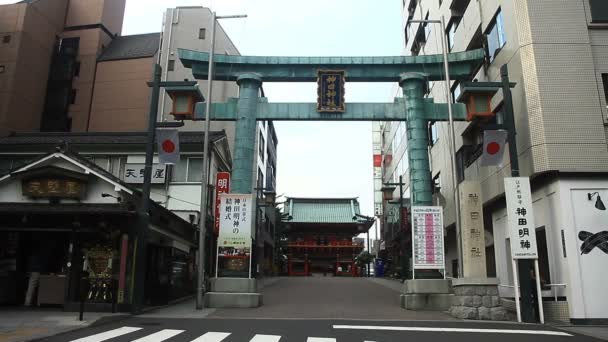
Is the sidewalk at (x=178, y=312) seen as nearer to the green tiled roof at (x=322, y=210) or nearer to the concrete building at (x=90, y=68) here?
the concrete building at (x=90, y=68)

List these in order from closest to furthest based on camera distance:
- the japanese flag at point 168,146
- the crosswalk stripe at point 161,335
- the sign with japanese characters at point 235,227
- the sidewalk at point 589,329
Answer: the crosswalk stripe at point 161,335 < the sidewalk at point 589,329 < the japanese flag at point 168,146 < the sign with japanese characters at point 235,227

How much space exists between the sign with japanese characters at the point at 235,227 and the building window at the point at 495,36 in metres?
11.6

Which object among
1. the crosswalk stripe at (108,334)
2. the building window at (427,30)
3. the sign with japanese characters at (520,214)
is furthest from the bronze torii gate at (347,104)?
the building window at (427,30)

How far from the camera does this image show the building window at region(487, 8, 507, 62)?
19.0m

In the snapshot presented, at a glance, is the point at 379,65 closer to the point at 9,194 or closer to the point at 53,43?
the point at 9,194

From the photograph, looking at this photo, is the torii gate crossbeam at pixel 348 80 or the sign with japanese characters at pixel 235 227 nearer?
the sign with japanese characters at pixel 235 227

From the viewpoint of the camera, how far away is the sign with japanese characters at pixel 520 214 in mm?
14234

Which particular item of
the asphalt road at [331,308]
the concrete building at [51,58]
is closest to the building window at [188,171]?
the asphalt road at [331,308]

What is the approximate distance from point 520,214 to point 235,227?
979cm

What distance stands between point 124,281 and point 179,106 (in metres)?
7.04

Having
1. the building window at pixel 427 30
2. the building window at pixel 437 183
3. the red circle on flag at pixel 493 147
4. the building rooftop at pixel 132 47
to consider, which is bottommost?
the red circle on flag at pixel 493 147

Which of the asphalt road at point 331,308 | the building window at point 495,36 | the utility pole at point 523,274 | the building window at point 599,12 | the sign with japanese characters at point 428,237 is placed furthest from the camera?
A: the building window at point 495,36

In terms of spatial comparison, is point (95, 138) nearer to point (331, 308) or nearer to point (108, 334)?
point (331, 308)

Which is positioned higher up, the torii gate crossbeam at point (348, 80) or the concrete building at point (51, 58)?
the concrete building at point (51, 58)
